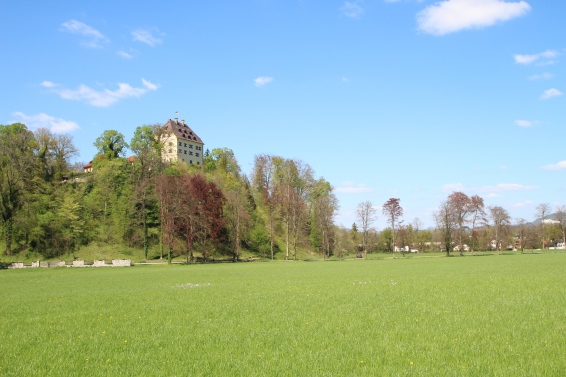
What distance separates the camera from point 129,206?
8044 cm

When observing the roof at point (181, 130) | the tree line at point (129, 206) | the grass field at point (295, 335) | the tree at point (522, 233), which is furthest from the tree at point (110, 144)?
the tree at point (522, 233)

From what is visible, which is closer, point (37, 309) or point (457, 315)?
point (457, 315)

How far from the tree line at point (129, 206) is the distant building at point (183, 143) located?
13.0 meters

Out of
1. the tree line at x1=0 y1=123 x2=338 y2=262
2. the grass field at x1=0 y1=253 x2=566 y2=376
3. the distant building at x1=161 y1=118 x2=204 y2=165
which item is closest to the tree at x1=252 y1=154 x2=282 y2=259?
the tree line at x1=0 y1=123 x2=338 y2=262

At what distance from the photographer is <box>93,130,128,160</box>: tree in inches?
3777

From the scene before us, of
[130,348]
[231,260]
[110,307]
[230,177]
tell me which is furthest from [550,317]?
[230,177]

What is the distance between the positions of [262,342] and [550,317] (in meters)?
10.7

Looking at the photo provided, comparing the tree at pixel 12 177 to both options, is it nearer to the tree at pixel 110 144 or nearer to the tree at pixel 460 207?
the tree at pixel 110 144

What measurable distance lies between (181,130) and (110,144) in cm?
3337

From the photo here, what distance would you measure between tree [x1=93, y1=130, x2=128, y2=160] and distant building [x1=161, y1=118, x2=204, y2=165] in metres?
16.0

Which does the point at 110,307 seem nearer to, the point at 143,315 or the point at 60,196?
the point at 143,315

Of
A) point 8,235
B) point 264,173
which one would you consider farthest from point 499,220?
point 8,235

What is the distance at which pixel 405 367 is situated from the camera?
9961 mm

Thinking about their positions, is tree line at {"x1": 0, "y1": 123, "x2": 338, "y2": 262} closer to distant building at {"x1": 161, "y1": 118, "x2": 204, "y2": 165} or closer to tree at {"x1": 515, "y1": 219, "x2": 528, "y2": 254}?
distant building at {"x1": 161, "y1": 118, "x2": 204, "y2": 165}
